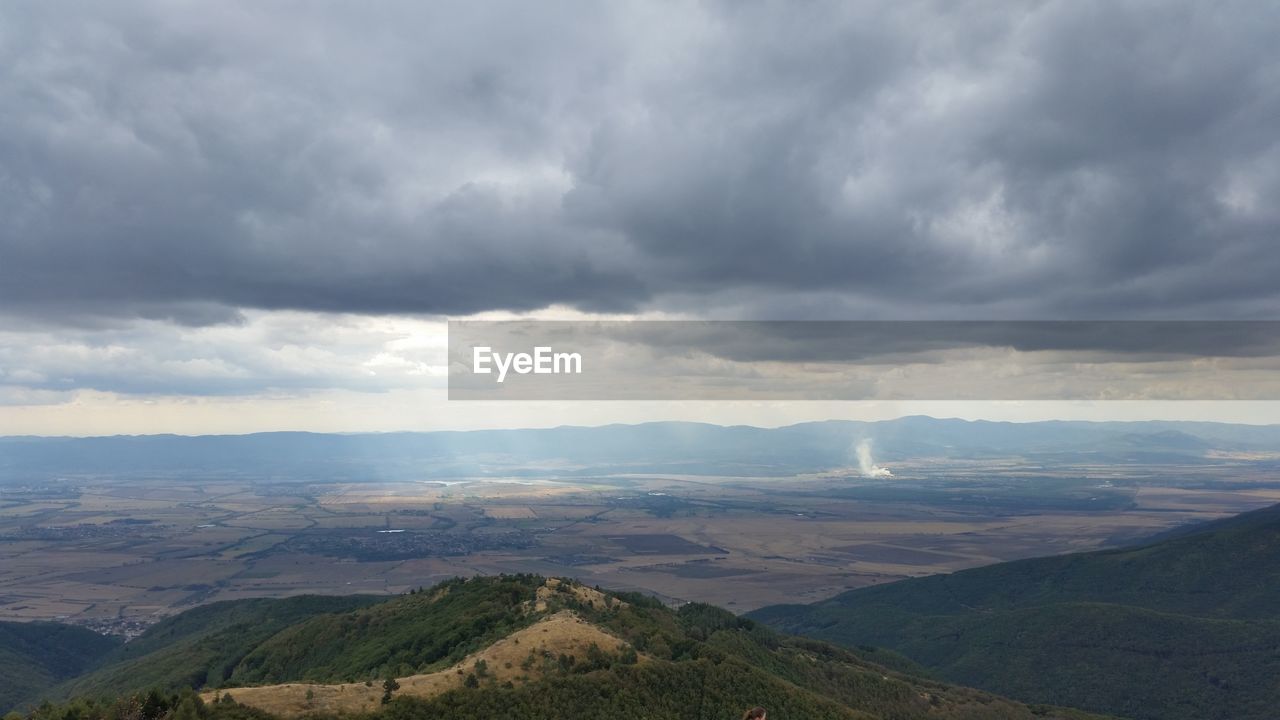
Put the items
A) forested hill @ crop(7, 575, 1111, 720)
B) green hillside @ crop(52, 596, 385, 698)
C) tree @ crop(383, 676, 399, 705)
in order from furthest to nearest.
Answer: green hillside @ crop(52, 596, 385, 698) → tree @ crop(383, 676, 399, 705) → forested hill @ crop(7, 575, 1111, 720)

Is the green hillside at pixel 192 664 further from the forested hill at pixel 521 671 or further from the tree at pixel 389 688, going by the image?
the tree at pixel 389 688

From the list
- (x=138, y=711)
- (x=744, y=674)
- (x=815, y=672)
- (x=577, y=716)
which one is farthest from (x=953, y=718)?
(x=138, y=711)

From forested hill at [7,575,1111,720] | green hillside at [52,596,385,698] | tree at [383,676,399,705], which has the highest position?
tree at [383,676,399,705]

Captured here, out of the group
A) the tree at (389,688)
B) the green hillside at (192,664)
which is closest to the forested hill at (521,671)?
the tree at (389,688)

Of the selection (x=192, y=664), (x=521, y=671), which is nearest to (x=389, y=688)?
(x=521, y=671)

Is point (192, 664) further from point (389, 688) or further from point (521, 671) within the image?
point (389, 688)

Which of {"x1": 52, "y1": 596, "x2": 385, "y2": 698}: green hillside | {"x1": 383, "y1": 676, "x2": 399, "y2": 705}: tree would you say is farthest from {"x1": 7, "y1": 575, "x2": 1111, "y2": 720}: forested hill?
{"x1": 52, "y1": 596, "x2": 385, "y2": 698}: green hillside

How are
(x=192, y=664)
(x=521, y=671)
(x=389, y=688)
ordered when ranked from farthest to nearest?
(x=192, y=664), (x=521, y=671), (x=389, y=688)

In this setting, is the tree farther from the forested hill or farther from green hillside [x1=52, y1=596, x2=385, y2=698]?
green hillside [x1=52, y1=596, x2=385, y2=698]
